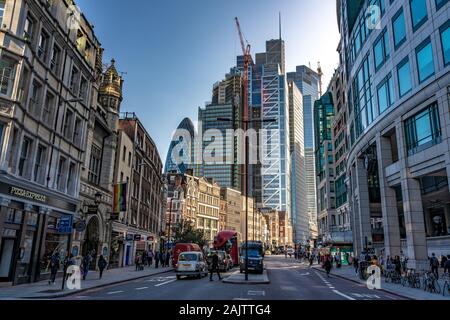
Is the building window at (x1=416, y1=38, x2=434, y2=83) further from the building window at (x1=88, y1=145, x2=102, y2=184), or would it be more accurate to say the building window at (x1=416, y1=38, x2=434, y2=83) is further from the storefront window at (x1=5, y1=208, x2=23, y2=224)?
the building window at (x1=88, y1=145, x2=102, y2=184)

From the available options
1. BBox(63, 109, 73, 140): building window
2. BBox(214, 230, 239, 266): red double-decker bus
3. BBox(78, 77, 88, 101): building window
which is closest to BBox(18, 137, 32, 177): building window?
BBox(63, 109, 73, 140): building window

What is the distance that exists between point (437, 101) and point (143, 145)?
38986 millimetres

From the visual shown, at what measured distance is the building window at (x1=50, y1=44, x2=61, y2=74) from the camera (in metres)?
25.1

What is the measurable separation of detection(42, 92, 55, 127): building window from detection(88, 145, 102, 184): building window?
1076 centimetres

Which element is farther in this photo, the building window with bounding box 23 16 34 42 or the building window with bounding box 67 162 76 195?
the building window with bounding box 67 162 76 195

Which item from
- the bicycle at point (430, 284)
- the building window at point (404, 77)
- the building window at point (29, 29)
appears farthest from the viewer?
the building window at point (404, 77)

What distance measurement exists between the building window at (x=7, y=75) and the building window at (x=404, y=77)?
28.6 meters

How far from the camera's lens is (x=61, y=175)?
88.7 ft

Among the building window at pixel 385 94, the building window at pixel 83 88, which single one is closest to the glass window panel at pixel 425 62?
the building window at pixel 385 94

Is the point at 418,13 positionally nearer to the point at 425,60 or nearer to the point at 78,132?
the point at 425,60

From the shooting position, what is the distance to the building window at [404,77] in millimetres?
30203

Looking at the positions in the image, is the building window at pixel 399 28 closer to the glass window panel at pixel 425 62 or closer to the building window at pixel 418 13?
the building window at pixel 418 13
